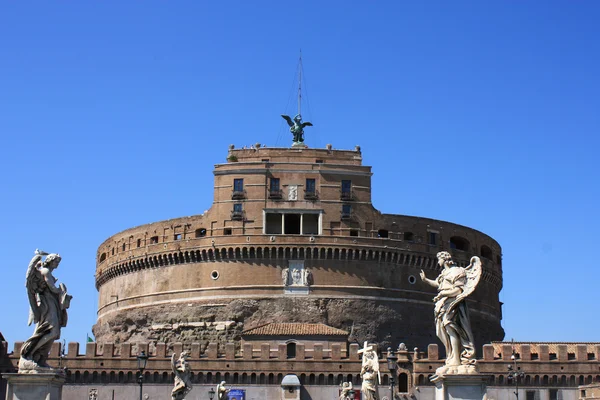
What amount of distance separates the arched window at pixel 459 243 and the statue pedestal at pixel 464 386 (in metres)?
61.1

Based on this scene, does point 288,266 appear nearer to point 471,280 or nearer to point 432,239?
point 432,239

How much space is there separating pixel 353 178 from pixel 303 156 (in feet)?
13.8

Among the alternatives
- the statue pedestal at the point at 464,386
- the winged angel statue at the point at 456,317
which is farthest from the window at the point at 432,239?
the statue pedestal at the point at 464,386

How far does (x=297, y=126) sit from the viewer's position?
79688 mm

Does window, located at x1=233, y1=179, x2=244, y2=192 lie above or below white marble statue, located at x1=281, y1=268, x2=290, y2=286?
above

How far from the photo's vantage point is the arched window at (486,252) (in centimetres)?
7862

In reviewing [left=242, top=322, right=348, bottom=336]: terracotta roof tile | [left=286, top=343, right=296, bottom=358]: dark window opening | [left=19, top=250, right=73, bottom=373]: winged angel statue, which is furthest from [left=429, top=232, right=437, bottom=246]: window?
[left=19, top=250, right=73, bottom=373]: winged angel statue

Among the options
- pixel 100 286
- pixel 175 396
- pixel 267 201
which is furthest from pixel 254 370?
pixel 175 396

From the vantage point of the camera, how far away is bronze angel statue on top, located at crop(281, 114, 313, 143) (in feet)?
261

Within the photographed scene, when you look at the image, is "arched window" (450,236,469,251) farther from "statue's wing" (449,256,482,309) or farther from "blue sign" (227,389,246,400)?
"statue's wing" (449,256,482,309)

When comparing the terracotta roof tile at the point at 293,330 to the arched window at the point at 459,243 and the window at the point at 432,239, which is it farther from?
the arched window at the point at 459,243

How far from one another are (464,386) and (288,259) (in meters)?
55.6

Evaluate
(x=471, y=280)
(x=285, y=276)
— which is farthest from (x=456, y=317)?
(x=285, y=276)

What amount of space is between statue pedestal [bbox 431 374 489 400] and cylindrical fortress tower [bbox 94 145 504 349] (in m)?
54.7
